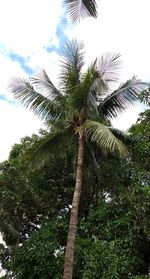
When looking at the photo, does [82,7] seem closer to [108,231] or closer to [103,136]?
[103,136]

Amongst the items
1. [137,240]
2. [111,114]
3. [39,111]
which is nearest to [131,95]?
[111,114]

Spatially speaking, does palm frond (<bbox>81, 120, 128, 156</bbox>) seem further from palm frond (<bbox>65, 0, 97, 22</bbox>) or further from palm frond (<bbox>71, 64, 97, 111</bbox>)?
palm frond (<bbox>65, 0, 97, 22</bbox>)

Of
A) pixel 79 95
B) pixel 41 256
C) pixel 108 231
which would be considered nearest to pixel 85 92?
pixel 79 95

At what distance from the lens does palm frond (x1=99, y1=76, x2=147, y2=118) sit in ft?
49.8

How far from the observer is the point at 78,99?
14.1 meters

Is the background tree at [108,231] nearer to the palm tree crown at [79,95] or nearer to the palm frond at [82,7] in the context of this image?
the palm tree crown at [79,95]

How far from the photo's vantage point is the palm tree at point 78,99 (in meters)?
14.0

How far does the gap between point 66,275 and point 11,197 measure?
721 centimetres

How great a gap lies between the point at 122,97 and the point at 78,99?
193cm

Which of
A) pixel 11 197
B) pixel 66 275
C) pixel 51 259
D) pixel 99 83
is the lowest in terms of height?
pixel 66 275

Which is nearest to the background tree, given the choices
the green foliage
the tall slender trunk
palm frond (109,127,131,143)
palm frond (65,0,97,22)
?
the green foliage

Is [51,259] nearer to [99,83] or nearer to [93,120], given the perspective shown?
[93,120]

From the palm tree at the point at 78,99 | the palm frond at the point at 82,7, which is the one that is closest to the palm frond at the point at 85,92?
the palm tree at the point at 78,99

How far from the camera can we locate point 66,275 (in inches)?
448
